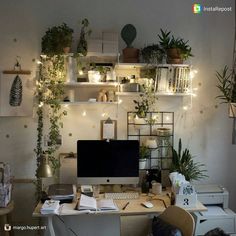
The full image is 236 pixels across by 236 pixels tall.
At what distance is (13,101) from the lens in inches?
117

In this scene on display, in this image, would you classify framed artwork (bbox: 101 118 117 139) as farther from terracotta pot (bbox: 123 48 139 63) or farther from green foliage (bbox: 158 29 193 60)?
green foliage (bbox: 158 29 193 60)

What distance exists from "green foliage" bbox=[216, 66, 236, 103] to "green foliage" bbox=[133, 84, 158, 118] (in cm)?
66

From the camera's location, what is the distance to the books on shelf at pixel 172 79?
292 centimetres

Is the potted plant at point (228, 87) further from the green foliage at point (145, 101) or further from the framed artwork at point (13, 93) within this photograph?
the framed artwork at point (13, 93)

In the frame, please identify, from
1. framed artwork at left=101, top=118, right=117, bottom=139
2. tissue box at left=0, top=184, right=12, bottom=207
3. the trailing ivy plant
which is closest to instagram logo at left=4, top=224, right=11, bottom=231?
tissue box at left=0, top=184, right=12, bottom=207

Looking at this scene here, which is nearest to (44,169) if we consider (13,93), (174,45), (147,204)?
(13,93)

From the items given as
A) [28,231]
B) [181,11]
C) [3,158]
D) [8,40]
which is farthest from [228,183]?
[8,40]

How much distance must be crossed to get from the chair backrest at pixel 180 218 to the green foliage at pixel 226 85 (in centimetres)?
123

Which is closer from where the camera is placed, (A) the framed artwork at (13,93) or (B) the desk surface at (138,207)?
(B) the desk surface at (138,207)

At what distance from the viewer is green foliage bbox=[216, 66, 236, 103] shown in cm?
297

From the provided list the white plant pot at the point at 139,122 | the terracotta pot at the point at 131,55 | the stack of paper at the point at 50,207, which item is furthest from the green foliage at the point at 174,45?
the stack of paper at the point at 50,207

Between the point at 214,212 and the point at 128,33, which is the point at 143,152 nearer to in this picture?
the point at 214,212

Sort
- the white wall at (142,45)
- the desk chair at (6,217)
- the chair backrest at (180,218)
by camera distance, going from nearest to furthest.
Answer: the chair backrest at (180,218)
the desk chair at (6,217)
the white wall at (142,45)

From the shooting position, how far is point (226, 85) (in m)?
3.18
